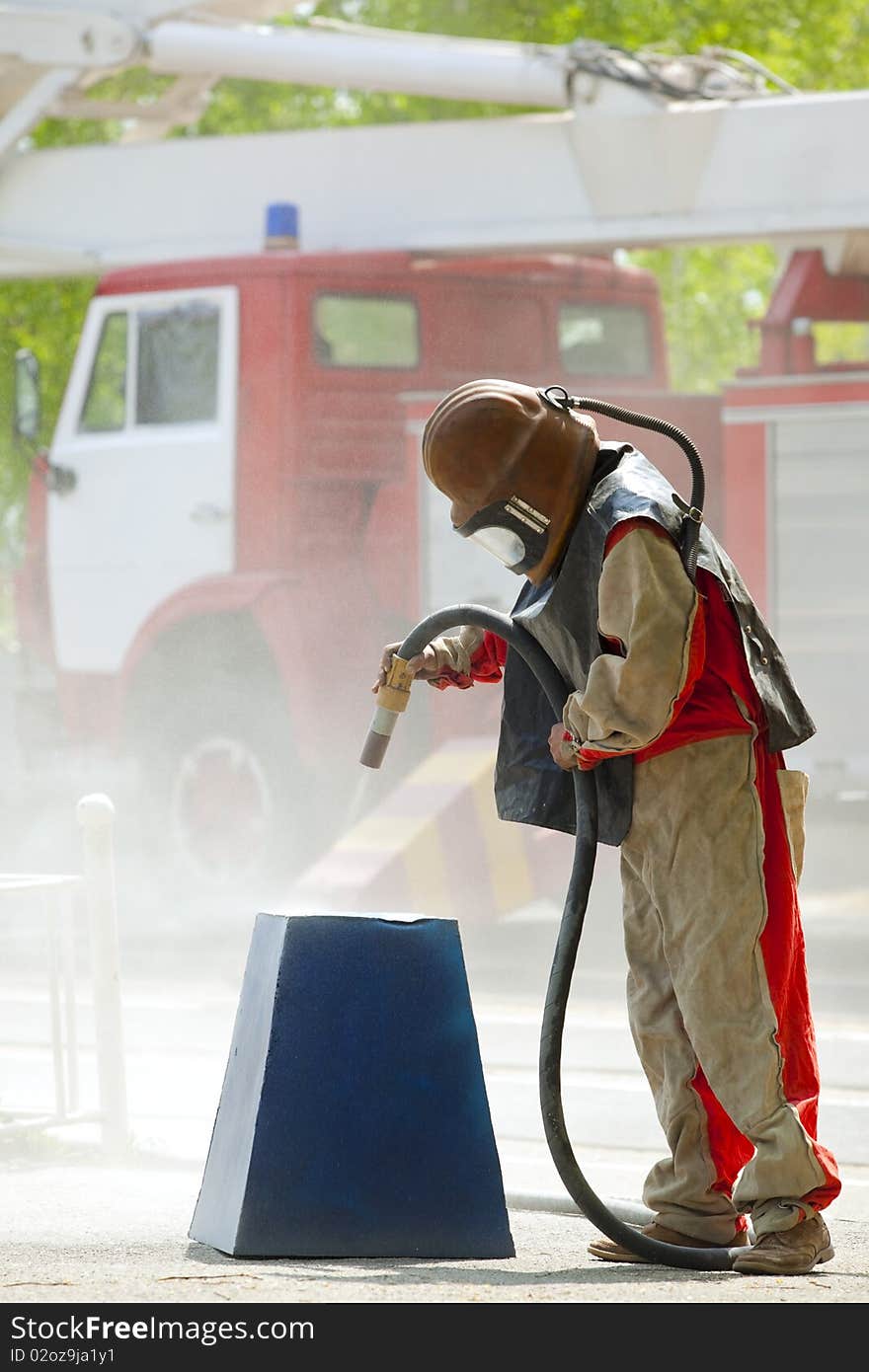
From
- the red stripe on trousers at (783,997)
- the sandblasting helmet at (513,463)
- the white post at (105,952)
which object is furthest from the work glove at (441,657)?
the white post at (105,952)

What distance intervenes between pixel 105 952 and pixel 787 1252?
2655 millimetres

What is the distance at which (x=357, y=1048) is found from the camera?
391cm

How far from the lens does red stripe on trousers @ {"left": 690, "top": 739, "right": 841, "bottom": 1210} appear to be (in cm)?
379

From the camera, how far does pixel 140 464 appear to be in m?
10.3

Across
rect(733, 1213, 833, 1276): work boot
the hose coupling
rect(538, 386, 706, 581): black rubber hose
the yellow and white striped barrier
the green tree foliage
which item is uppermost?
rect(538, 386, 706, 581): black rubber hose

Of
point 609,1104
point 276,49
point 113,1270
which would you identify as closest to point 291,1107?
point 113,1270

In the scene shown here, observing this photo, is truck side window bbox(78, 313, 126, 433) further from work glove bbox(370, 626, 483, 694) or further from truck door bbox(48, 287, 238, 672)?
work glove bbox(370, 626, 483, 694)

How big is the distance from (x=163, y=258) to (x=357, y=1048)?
24.5ft

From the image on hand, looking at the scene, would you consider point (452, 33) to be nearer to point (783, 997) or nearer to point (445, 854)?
point (445, 854)

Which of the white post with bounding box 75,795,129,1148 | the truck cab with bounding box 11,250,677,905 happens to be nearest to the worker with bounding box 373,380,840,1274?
the white post with bounding box 75,795,129,1148

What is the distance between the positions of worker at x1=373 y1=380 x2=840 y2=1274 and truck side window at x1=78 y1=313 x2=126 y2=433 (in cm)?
664

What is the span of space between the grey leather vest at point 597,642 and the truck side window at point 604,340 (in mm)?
6575

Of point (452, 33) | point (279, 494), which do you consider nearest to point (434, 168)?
point (279, 494)

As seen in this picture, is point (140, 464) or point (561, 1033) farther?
point (140, 464)
